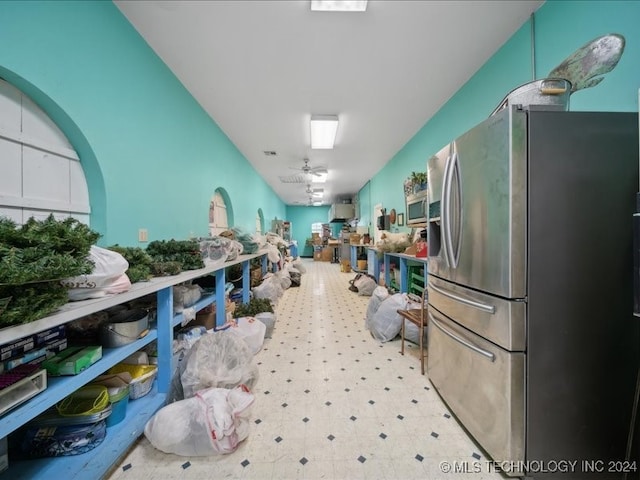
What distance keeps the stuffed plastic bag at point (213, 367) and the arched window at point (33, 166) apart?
120cm

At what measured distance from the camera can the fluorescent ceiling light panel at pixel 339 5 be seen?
1697 mm

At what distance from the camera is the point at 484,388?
1.30 meters

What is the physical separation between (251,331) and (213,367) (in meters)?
0.82

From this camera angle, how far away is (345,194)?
972cm

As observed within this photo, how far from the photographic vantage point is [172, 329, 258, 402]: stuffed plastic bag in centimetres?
149

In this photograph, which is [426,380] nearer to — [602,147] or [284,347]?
[284,347]

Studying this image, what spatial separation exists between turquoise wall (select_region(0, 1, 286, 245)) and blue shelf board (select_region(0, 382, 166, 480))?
3.78ft

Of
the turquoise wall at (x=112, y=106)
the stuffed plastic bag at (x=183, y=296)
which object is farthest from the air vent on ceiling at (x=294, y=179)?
the stuffed plastic bag at (x=183, y=296)

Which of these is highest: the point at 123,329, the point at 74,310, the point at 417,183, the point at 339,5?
the point at 339,5

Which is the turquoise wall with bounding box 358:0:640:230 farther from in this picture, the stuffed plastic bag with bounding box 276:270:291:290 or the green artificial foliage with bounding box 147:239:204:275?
the stuffed plastic bag with bounding box 276:270:291:290

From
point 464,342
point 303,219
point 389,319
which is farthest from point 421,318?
point 303,219

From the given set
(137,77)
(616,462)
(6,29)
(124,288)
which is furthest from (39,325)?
(616,462)

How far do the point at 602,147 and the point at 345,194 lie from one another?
8686mm

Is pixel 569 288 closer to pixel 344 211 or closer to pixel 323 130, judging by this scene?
pixel 323 130
